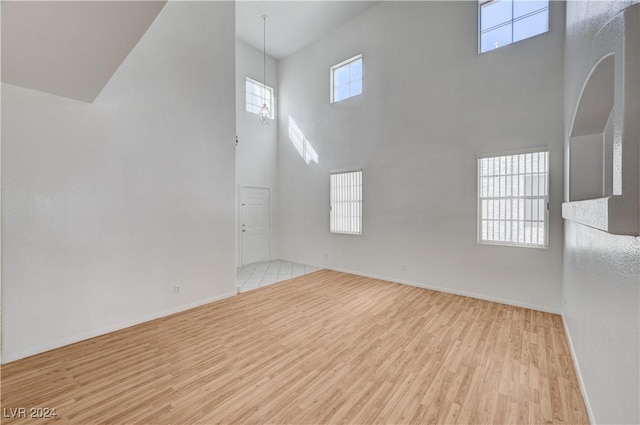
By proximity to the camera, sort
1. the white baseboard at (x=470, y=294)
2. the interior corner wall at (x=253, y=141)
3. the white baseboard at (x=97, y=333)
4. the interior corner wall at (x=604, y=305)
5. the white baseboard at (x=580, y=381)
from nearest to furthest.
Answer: the interior corner wall at (x=604, y=305), the white baseboard at (x=580, y=381), the white baseboard at (x=97, y=333), the white baseboard at (x=470, y=294), the interior corner wall at (x=253, y=141)

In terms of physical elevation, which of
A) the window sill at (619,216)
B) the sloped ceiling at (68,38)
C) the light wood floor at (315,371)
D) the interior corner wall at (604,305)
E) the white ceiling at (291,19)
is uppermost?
the white ceiling at (291,19)

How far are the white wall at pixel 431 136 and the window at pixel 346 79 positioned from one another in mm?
180

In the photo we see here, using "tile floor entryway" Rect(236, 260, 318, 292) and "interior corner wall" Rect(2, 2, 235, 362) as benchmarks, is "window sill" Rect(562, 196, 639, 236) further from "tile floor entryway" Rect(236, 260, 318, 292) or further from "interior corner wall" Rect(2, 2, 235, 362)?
"tile floor entryway" Rect(236, 260, 318, 292)

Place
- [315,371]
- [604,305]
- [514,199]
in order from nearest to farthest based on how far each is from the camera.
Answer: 1. [604,305]
2. [315,371]
3. [514,199]

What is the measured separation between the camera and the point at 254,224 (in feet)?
22.5

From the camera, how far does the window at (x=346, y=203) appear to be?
18.7 ft

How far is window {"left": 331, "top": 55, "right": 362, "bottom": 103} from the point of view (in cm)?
579

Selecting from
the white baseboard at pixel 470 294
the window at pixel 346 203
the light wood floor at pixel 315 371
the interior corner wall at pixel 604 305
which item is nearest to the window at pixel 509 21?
the interior corner wall at pixel 604 305

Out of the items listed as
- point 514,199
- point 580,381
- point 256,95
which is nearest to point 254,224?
point 256,95

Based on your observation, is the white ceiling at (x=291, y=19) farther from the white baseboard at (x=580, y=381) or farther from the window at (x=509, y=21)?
the white baseboard at (x=580, y=381)

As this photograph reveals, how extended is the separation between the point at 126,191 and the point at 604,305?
450 cm

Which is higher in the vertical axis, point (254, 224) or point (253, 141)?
point (253, 141)

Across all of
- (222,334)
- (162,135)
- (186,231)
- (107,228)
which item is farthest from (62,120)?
(222,334)

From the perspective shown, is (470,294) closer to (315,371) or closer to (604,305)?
(604,305)
